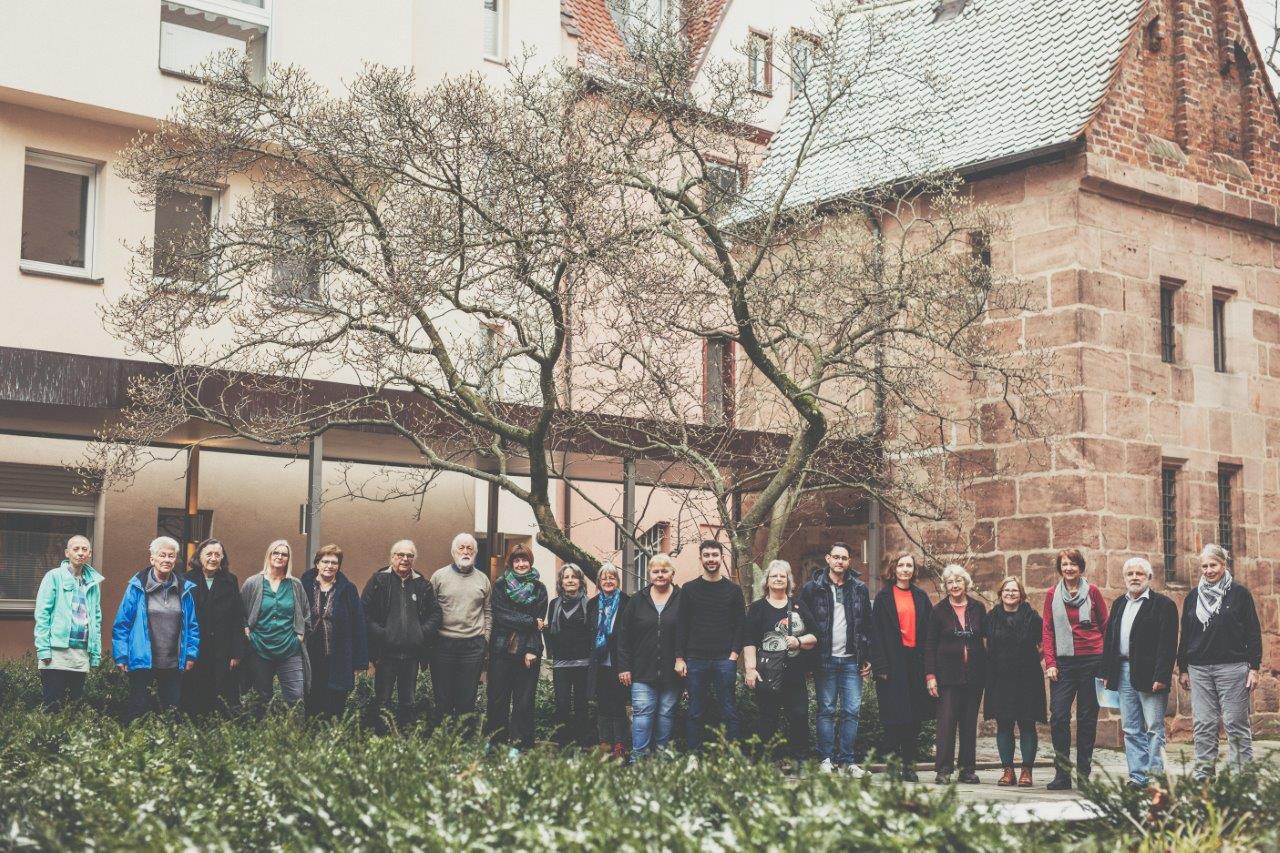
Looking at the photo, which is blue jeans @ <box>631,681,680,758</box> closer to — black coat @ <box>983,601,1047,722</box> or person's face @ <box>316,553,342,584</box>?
person's face @ <box>316,553,342,584</box>

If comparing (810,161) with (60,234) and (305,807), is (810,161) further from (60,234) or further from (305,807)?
(305,807)

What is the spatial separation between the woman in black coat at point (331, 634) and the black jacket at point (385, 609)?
0.41ft

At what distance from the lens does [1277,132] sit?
21.6 m

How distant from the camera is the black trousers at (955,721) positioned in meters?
12.9

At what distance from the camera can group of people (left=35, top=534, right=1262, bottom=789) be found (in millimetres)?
11695

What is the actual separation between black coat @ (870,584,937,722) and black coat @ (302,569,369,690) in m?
3.97

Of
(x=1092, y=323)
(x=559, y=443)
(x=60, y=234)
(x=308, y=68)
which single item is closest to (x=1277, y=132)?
(x=1092, y=323)

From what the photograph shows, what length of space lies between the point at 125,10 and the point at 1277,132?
1484 centimetres

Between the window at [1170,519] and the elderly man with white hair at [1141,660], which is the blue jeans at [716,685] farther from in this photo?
the window at [1170,519]

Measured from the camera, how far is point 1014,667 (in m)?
13.0

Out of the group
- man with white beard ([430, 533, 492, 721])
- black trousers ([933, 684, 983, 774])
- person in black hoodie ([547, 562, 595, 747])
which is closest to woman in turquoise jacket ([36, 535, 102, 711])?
man with white beard ([430, 533, 492, 721])

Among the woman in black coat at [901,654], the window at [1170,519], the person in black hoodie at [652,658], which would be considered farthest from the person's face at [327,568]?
the window at [1170,519]

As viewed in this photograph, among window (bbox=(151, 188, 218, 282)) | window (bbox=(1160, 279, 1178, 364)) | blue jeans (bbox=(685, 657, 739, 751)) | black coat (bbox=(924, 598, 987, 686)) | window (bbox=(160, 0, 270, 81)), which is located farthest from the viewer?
window (bbox=(160, 0, 270, 81))

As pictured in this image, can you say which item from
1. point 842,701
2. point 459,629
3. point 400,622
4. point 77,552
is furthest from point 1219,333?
point 77,552
